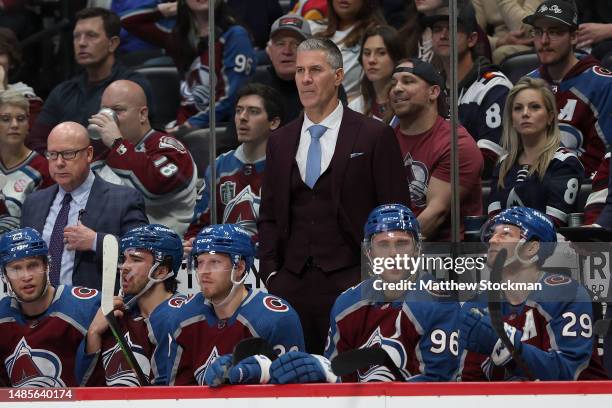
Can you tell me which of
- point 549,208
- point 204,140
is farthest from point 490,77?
point 204,140

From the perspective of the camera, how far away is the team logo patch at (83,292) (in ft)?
14.7

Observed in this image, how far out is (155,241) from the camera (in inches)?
178

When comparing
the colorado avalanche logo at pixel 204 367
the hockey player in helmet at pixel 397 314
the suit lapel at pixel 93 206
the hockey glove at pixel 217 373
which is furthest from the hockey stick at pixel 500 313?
the suit lapel at pixel 93 206

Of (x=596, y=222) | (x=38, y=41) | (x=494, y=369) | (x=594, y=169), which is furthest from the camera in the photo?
(x=38, y=41)

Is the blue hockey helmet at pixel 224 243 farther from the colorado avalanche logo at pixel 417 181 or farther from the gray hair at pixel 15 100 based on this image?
the gray hair at pixel 15 100

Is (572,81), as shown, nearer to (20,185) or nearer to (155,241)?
(155,241)

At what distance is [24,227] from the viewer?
4.82m

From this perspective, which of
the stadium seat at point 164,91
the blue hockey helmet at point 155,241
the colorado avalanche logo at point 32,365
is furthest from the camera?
the stadium seat at point 164,91

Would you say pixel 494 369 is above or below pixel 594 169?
below

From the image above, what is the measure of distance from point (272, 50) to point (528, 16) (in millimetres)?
1025

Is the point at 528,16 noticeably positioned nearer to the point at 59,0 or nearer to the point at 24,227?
the point at 24,227

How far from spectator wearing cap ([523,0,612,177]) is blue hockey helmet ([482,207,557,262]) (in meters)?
0.78

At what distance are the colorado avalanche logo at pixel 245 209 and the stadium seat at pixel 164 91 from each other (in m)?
0.86

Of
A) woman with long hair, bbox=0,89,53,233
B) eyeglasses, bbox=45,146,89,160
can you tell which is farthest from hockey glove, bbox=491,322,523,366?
woman with long hair, bbox=0,89,53,233
